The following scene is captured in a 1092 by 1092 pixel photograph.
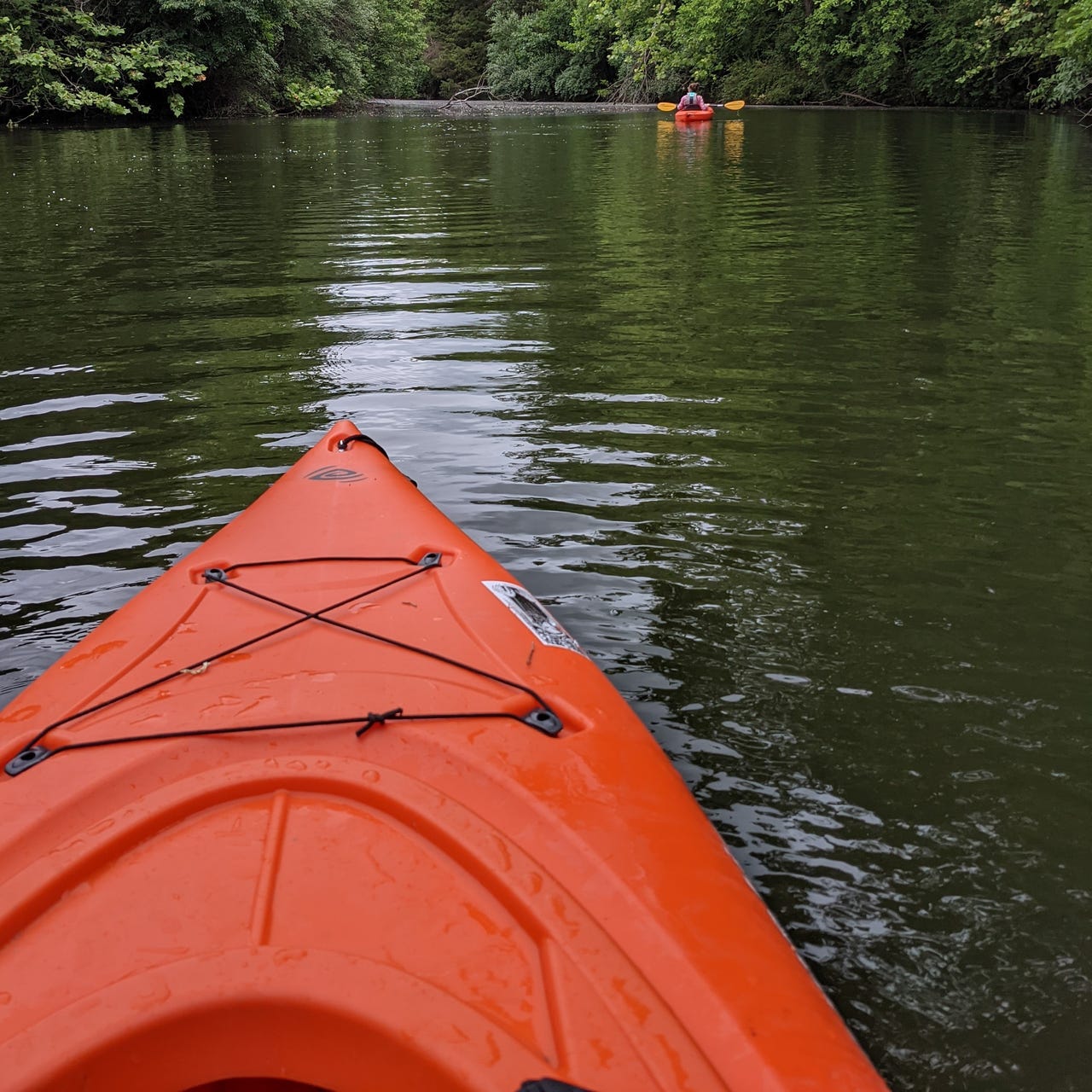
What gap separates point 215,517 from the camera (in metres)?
4.08

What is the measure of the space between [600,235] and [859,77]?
23.6m

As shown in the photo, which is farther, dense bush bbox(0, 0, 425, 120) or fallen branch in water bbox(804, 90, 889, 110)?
fallen branch in water bbox(804, 90, 889, 110)

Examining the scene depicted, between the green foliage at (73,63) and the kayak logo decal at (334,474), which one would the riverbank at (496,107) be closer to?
the green foliage at (73,63)

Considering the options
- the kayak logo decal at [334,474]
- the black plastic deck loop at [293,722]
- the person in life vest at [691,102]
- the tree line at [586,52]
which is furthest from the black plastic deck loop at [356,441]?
the person in life vest at [691,102]

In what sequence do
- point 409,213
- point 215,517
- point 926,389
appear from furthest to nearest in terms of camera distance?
point 409,213, point 926,389, point 215,517

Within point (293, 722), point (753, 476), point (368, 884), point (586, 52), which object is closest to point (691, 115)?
point (586, 52)

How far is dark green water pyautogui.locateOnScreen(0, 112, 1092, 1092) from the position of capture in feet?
7.50

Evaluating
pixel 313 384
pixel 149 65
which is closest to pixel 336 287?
pixel 313 384

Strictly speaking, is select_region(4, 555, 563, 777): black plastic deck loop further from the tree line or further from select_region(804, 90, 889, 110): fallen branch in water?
select_region(804, 90, 889, 110): fallen branch in water

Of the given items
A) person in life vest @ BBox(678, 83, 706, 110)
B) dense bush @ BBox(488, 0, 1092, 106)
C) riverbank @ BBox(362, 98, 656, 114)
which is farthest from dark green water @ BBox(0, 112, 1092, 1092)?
riverbank @ BBox(362, 98, 656, 114)

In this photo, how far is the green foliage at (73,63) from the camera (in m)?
22.3

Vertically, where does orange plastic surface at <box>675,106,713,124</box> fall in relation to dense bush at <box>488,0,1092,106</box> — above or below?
below

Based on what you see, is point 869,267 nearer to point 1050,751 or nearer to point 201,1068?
point 1050,751

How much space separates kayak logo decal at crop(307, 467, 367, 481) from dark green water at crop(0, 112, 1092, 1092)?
23.6 inches
